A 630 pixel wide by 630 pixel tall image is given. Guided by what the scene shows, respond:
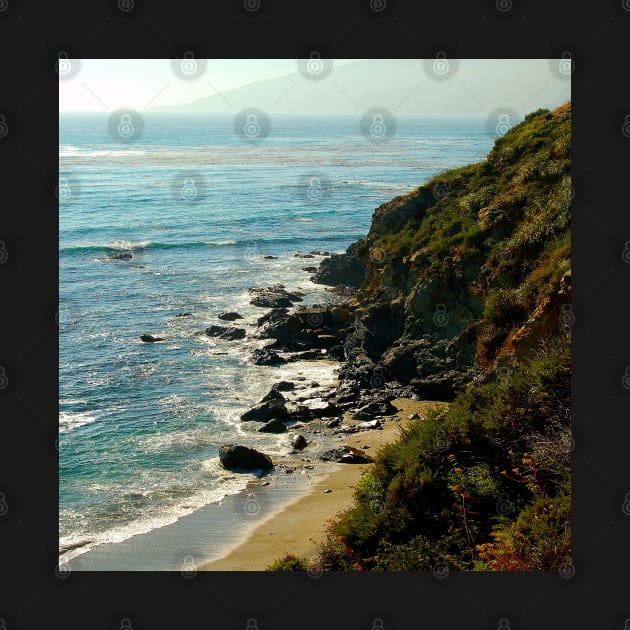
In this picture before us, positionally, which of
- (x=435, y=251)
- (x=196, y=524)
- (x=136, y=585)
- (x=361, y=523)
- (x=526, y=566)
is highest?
(x=435, y=251)

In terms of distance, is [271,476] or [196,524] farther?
[271,476]

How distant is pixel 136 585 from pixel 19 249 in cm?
419

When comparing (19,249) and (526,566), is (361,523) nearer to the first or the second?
(526,566)

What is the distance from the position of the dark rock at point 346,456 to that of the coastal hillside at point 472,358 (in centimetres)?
397

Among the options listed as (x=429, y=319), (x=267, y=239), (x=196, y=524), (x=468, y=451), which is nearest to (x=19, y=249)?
(x=468, y=451)

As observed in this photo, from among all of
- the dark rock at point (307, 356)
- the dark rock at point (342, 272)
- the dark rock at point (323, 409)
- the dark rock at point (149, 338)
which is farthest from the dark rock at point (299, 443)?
the dark rock at point (342, 272)

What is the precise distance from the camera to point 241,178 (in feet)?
291

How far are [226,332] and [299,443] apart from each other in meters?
12.9

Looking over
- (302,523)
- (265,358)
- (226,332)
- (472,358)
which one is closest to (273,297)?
(226,332)

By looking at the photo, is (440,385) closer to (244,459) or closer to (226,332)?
(244,459)

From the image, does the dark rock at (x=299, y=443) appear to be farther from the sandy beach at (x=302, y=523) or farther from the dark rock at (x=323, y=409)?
the dark rock at (x=323, y=409)

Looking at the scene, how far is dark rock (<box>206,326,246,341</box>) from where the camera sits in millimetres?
36750

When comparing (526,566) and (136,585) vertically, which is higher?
(136,585)

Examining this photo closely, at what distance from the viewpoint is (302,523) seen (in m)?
19.8
